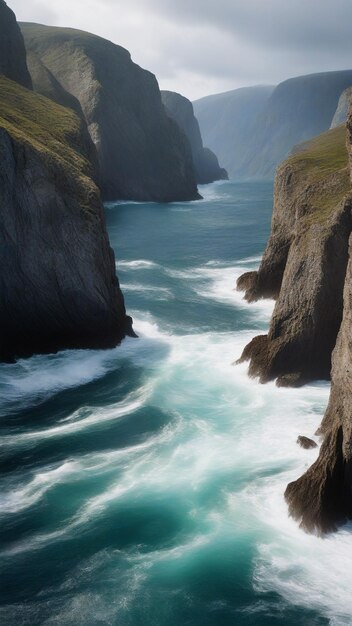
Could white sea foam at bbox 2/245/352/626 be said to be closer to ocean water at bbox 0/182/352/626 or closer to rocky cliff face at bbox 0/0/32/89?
ocean water at bbox 0/182/352/626

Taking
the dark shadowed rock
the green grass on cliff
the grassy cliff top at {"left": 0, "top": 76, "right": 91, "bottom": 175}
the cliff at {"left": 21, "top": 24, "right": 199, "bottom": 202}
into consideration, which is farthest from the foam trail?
the cliff at {"left": 21, "top": 24, "right": 199, "bottom": 202}

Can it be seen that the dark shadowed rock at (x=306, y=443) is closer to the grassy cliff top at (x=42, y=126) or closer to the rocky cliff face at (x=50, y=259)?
the rocky cliff face at (x=50, y=259)

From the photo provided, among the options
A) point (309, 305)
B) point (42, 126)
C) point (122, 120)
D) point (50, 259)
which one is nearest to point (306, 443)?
point (309, 305)

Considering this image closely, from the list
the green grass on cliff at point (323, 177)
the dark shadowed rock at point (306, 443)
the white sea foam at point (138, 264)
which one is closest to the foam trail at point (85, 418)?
the dark shadowed rock at point (306, 443)

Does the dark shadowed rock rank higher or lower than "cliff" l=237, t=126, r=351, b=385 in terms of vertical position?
lower

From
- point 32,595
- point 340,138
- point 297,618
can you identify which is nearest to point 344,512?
point 297,618

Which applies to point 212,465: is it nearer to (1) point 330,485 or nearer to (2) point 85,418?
(1) point 330,485
